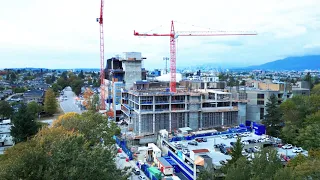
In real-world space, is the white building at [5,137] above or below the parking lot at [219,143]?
below

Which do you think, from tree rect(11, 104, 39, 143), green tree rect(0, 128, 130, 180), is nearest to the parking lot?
green tree rect(0, 128, 130, 180)

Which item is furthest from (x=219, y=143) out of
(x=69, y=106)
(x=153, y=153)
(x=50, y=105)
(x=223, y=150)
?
(x=69, y=106)

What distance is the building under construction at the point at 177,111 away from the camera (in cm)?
3067

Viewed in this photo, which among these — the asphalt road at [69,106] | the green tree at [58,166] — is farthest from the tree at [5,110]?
the green tree at [58,166]

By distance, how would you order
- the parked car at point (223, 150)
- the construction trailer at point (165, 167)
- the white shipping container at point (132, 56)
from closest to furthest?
the construction trailer at point (165, 167), the parked car at point (223, 150), the white shipping container at point (132, 56)

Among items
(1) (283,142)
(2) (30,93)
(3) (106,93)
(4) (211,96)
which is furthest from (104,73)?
(1) (283,142)

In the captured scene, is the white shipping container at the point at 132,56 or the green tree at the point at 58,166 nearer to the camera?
the green tree at the point at 58,166

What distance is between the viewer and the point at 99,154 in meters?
11.2

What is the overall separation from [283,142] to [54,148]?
2110 centimetres

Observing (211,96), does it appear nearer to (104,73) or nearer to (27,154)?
(104,73)

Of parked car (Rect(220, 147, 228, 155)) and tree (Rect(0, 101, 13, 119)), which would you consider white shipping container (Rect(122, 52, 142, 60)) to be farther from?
parked car (Rect(220, 147, 228, 155))

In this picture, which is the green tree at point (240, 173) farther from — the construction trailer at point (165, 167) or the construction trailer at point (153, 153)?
the construction trailer at point (153, 153)

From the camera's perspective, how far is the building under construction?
101 ft

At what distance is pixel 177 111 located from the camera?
3103 centimetres
